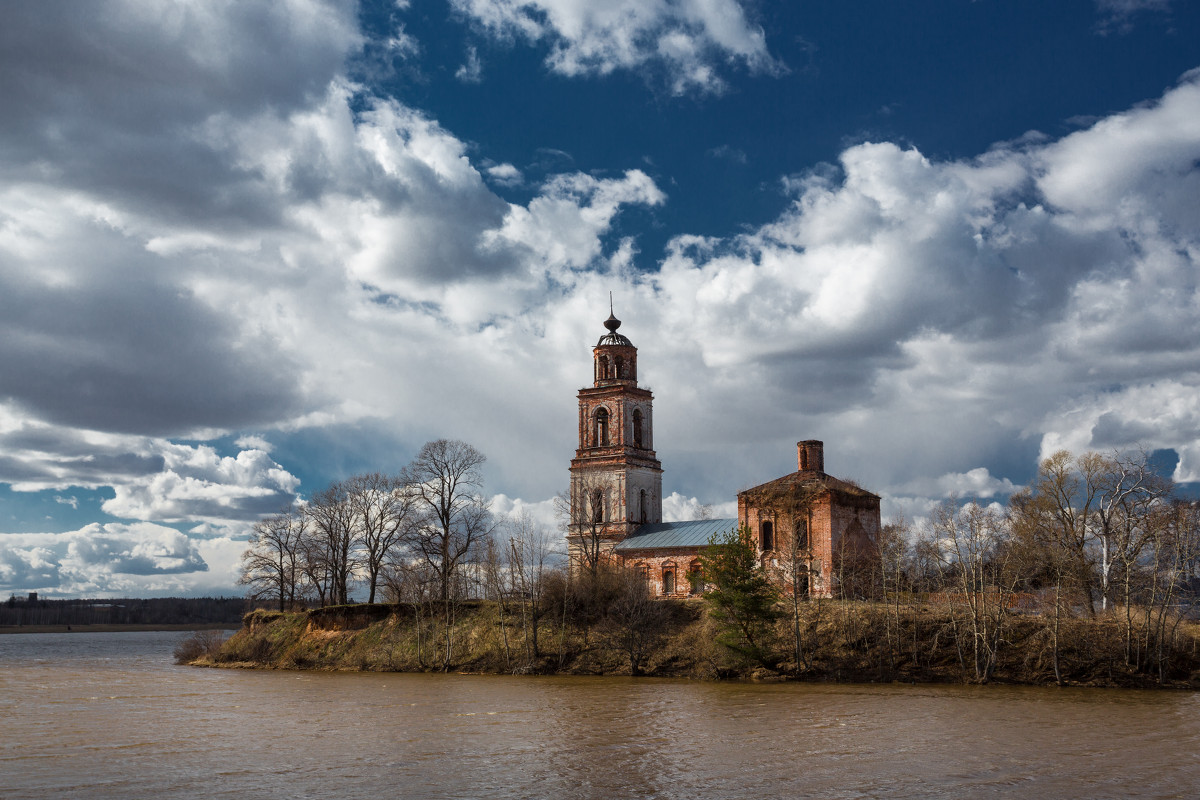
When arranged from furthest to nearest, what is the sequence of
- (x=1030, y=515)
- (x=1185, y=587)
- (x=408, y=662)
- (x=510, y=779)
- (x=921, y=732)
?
1. (x=1030, y=515)
2. (x=408, y=662)
3. (x=1185, y=587)
4. (x=921, y=732)
5. (x=510, y=779)

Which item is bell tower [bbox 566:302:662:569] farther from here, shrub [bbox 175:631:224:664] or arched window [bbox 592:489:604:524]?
shrub [bbox 175:631:224:664]

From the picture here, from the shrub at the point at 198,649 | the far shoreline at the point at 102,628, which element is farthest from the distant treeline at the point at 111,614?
the shrub at the point at 198,649

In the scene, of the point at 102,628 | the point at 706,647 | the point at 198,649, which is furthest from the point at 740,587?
the point at 102,628

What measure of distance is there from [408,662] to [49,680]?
17064 millimetres

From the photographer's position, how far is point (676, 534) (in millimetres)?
58750

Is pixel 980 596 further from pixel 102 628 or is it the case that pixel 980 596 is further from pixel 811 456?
pixel 102 628

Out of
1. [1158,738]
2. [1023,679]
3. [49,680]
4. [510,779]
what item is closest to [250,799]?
[510,779]

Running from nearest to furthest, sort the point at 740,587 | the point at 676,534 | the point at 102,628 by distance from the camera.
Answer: the point at 740,587, the point at 676,534, the point at 102,628

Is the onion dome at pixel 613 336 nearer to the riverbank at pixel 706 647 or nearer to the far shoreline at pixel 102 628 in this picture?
the riverbank at pixel 706 647

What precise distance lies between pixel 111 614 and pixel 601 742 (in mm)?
189334

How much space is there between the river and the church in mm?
12991

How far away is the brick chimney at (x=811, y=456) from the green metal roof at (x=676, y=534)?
5.18m

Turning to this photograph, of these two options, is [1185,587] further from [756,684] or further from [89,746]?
[89,746]

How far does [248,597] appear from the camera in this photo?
63.1m
